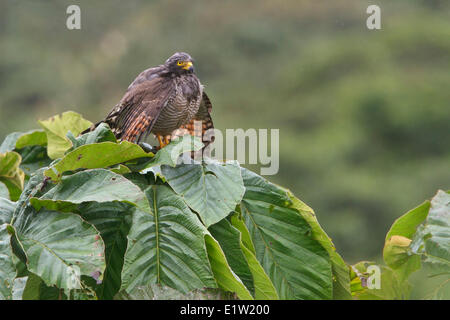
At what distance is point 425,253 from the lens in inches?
38.7

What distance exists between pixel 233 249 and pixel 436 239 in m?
0.32

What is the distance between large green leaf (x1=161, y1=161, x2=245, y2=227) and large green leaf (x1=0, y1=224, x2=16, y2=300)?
246 mm

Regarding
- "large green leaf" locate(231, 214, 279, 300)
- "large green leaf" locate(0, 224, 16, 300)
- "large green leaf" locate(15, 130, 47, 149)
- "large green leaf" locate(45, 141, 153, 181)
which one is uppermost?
"large green leaf" locate(15, 130, 47, 149)

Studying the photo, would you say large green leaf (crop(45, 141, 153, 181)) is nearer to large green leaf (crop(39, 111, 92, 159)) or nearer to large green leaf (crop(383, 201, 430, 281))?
large green leaf (crop(39, 111, 92, 159))

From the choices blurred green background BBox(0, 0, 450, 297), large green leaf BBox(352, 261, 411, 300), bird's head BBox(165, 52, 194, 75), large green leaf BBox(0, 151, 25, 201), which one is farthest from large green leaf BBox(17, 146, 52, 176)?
blurred green background BBox(0, 0, 450, 297)

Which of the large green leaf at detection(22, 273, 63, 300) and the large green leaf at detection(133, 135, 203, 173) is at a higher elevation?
the large green leaf at detection(133, 135, 203, 173)

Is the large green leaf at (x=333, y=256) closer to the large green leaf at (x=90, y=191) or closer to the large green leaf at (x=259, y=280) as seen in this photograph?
the large green leaf at (x=259, y=280)

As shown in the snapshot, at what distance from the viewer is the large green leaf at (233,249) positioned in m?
0.88

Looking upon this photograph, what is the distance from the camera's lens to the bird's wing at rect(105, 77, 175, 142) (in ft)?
4.16

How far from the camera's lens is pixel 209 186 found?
0.93 metres

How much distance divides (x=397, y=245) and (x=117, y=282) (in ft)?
1.51

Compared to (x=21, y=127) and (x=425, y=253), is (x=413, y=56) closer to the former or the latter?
(x=21, y=127)

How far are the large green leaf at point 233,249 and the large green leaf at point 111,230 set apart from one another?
0.43 ft

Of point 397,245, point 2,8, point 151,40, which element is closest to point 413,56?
point 151,40
